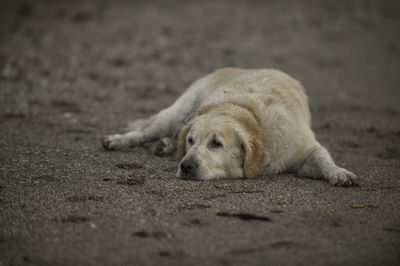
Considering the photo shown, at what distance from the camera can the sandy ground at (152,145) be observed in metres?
3.10

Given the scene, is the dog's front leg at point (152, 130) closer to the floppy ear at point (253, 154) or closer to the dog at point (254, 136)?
the dog at point (254, 136)

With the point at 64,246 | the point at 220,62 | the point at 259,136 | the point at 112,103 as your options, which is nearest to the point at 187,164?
the point at 259,136

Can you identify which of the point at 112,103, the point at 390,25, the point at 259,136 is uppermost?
the point at 390,25

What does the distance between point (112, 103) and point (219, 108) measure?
4196 mm

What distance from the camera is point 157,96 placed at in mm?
9219

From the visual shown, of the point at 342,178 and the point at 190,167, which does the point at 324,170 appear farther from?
the point at 190,167

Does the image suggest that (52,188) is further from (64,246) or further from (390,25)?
(390,25)

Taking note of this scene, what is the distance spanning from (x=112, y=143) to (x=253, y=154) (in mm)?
1972

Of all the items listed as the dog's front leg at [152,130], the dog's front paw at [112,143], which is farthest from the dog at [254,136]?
the dog's front paw at [112,143]

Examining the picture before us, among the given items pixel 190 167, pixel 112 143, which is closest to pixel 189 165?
pixel 190 167

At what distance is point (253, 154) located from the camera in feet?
14.8

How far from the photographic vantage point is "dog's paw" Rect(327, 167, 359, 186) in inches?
175

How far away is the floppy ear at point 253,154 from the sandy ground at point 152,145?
14 centimetres

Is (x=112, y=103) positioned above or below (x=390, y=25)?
below
